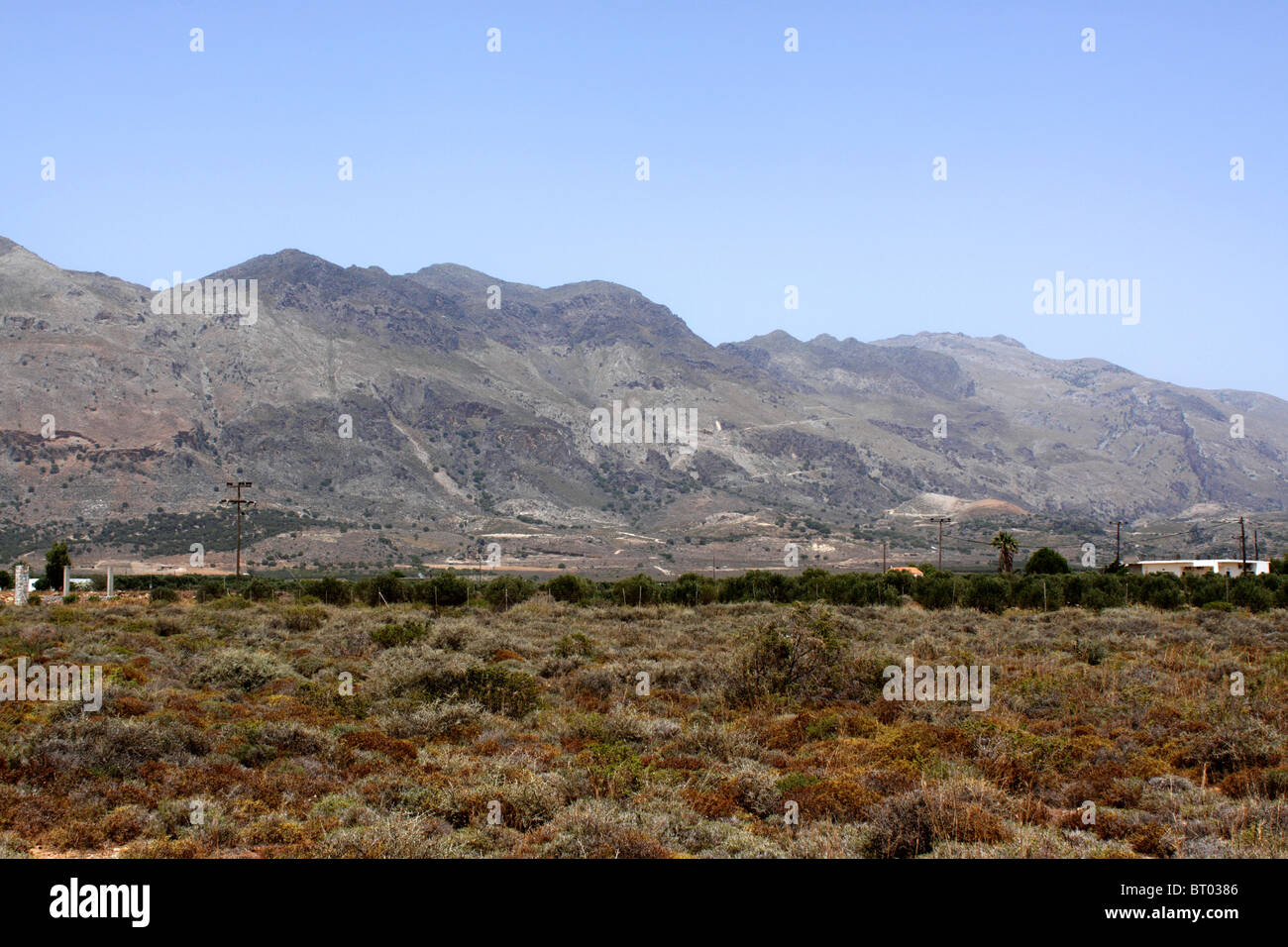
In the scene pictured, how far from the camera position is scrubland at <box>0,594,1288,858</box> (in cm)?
896

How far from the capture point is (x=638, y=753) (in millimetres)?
13070

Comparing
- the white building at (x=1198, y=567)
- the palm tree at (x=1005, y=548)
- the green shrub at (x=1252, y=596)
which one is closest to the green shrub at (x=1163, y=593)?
the green shrub at (x=1252, y=596)

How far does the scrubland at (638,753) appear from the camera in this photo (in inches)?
353

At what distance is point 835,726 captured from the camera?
1500 cm

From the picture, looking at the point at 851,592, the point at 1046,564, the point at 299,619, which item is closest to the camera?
the point at 299,619

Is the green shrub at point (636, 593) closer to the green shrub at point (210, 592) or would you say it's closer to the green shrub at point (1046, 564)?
the green shrub at point (210, 592)

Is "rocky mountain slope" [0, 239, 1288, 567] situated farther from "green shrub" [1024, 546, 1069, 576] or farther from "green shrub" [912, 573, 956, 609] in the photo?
"green shrub" [912, 573, 956, 609]

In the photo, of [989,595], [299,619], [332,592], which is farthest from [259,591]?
[989,595]

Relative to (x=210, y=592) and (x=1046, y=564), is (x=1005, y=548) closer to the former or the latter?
(x=1046, y=564)

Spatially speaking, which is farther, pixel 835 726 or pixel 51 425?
pixel 51 425
